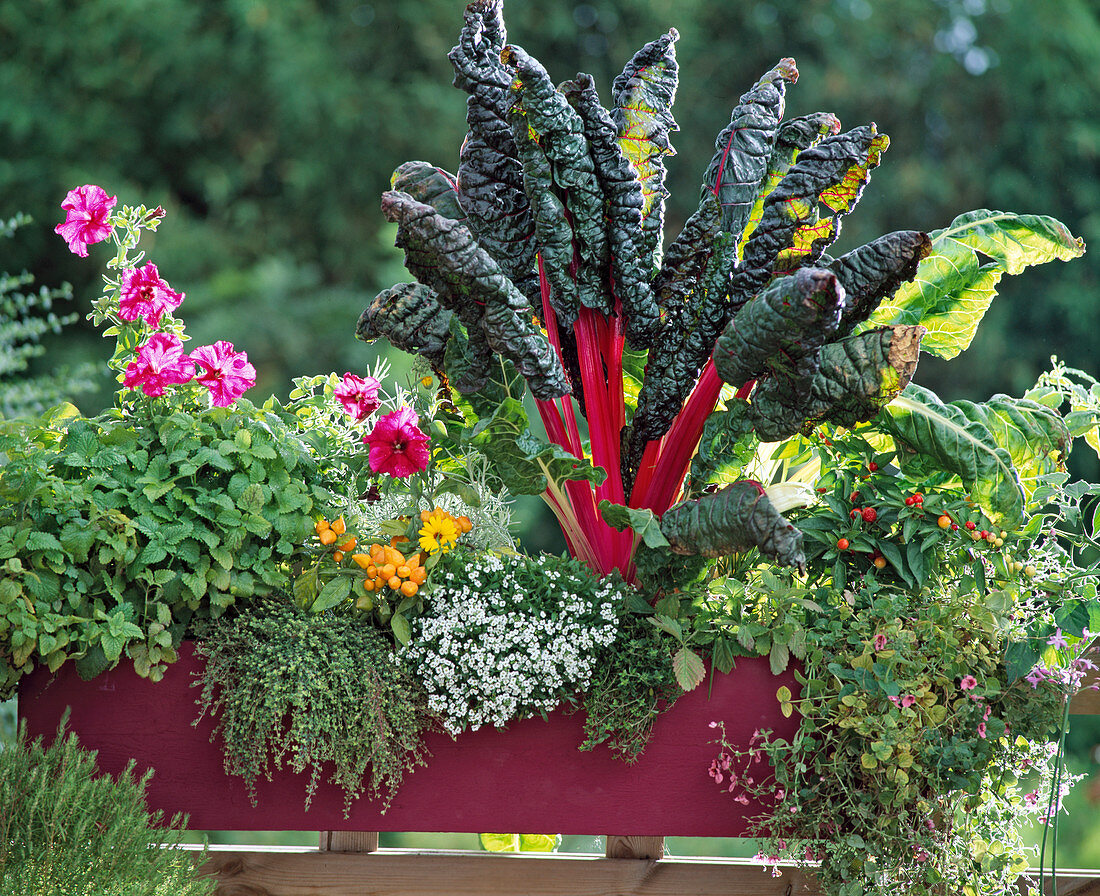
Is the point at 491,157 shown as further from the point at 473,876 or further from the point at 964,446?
the point at 473,876

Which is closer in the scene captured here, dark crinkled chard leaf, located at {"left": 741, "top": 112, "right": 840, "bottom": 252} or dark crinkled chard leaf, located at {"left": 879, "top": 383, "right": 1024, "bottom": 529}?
dark crinkled chard leaf, located at {"left": 879, "top": 383, "right": 1024, "bottom": 529}

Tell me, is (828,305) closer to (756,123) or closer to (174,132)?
(756,123)

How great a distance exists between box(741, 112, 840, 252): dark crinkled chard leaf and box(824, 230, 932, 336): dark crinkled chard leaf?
239mm

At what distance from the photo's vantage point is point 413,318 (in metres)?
1.50

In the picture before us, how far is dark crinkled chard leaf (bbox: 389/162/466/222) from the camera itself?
5.14ft

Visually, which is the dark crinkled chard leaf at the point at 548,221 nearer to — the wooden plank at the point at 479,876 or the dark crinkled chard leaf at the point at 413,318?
the dark crinkled chard leaf at the point at 413,318

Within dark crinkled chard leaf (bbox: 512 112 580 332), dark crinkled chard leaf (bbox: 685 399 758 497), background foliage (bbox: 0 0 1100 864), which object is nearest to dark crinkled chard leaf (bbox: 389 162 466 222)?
dark crinkled chard leaf (bbox: 512 112 580 332)

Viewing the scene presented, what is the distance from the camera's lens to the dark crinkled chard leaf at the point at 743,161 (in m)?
1.51

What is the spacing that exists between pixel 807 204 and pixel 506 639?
855 mm

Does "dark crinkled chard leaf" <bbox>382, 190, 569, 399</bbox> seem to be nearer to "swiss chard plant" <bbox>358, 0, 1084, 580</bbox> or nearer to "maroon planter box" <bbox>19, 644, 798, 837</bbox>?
"swiss chard plant" <bbox>358, 0, 1084, 580</bbox>

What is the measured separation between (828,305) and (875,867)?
0.82m

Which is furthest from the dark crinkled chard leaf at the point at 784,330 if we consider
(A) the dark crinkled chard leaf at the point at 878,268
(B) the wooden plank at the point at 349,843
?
(B) the wooden plank at the point at 349,843

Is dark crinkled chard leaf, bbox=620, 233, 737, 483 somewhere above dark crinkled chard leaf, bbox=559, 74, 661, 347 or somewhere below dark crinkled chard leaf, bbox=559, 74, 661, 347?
below

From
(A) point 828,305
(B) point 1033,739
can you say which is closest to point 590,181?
(A) point 828,305
